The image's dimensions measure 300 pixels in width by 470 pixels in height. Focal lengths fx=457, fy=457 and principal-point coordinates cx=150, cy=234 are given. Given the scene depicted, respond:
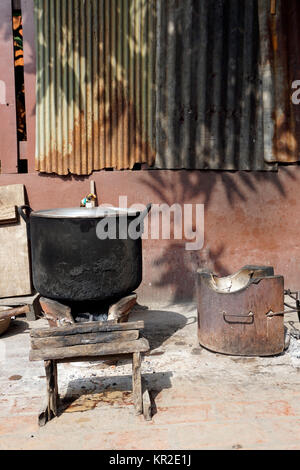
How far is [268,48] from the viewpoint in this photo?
21.6ft

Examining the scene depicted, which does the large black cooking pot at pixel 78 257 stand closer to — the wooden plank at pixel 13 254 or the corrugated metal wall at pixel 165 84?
the wooden plank at pixel 13 254

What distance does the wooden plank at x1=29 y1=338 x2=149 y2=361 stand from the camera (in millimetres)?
3453

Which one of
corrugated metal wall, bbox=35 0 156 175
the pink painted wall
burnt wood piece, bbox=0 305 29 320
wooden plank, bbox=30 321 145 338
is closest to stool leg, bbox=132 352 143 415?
wooden plank, bbox=30 321 145 338

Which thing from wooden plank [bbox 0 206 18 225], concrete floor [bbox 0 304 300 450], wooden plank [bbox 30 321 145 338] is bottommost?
concrete floor [bbox 0 304 300 450]

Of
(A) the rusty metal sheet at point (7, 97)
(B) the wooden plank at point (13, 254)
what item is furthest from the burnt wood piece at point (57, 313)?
(A) the rusty metal sheet at point (7, 97)

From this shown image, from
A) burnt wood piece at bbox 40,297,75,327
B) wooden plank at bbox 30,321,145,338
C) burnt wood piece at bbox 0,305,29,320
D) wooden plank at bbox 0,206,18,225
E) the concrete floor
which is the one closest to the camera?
the concrete floor

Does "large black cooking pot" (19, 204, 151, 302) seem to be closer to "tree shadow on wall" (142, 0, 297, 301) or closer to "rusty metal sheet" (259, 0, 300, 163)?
"tree shadow on wall" (142, 0, 297, 301)

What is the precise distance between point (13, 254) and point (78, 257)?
2450 mm

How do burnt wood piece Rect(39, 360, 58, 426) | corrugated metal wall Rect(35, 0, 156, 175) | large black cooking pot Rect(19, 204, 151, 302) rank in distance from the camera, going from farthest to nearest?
corrugated metal wall Rect(35, 0, 156, 175) → large black cooking pot Rect(19, 204, 151, 302) → burnt wood piece Rect(39, 360, 58, 426)

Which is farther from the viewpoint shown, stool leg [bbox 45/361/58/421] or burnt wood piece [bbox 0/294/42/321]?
A: burnt wood piece [bbox 0/294/42/321]

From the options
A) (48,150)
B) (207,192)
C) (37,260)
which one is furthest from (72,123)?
(37,260)

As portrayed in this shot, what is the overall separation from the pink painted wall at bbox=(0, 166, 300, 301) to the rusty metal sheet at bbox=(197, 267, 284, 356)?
2091 mm

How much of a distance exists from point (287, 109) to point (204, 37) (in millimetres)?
1594

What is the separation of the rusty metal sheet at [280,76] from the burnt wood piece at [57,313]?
3843 millimetres
